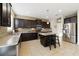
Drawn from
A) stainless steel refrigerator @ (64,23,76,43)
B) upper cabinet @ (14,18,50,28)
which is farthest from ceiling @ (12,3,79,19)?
upper cabinet @ (14,18,50,28)

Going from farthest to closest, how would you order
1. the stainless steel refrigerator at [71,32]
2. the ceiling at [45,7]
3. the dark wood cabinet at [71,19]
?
1. the dark wood cabinet at [71,19]
2. the stainless steel refrigerator at [71,32]
3. the ceiling at [45,7]

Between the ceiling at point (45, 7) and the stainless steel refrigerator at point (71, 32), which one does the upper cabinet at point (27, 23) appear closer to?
the ceiling at point (45, 7)

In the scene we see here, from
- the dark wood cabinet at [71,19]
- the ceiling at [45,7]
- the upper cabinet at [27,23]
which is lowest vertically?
the upper cabinet at [27,23]

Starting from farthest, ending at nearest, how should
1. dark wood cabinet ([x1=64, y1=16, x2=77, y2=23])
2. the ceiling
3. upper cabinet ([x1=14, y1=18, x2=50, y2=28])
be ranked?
1. upper cabinet ([x1=14, y1=18, x2=50, y2=28])
2. dark wood cabinet ([x1=64, y1=16, x2=77, y2=23])
3. the ceiling

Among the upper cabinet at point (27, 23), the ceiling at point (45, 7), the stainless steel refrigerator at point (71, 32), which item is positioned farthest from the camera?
the upper cabinet at point (27, 23)

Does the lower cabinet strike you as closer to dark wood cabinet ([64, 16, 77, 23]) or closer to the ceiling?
the ceiling

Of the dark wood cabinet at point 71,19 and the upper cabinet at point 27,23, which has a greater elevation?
the dark wood cabinet at point 71,19

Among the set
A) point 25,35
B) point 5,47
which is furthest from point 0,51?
point 25,35

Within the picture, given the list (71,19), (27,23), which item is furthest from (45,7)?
(71,19)

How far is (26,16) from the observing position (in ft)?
22.1

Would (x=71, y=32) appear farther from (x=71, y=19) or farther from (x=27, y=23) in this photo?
(x=27, y=23)

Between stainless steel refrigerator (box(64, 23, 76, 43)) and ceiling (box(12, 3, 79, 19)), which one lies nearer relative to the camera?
ceiling (box(12, 3, 79, 19))

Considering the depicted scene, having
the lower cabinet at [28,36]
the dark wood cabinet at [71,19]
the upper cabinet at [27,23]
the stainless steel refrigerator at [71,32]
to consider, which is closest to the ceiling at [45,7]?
the dark wood cabinet at [71,19]

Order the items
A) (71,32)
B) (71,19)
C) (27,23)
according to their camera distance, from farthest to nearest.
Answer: (27,23) < (71,19) < (71,32)
